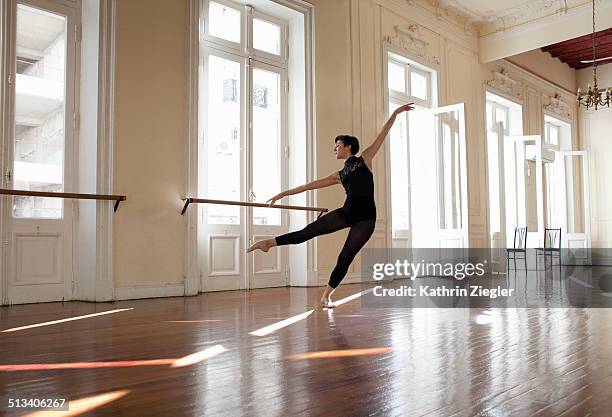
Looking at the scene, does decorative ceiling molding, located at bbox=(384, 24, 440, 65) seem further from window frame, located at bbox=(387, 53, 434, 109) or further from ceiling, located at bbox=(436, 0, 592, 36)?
ceiling, located at bbox=(436, 0, 592, 36)

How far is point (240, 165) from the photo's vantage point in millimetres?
5906

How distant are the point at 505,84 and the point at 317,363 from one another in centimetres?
904

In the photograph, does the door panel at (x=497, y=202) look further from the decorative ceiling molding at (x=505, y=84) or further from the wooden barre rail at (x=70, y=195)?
the wooden barre rail at (x=70, y=195)

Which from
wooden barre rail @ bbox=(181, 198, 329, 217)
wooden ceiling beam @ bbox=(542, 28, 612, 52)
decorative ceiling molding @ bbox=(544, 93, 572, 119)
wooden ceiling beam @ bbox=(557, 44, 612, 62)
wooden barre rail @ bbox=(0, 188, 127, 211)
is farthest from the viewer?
decorative ceiling molding @ bbox=(544, 93, 572, 119)

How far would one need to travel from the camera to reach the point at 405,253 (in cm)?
770

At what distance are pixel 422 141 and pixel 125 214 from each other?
464 centimetres

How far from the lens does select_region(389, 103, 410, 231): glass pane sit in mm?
7582

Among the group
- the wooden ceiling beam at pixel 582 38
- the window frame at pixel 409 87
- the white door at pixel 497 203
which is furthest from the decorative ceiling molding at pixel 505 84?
the window frame at pixel 409 87

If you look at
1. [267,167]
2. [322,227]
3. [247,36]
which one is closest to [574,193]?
[267,167]

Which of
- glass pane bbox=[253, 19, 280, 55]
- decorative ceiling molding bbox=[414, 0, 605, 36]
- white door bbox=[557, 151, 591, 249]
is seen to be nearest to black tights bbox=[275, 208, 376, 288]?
glass pane bbox=[253, 19, 280, 55]

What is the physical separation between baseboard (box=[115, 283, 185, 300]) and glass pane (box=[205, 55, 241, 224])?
853 millimetres

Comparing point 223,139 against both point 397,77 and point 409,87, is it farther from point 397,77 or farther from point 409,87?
point 409,87

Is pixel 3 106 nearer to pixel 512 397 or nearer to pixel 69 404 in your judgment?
pixel 69 404

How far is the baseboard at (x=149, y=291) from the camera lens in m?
4.62
